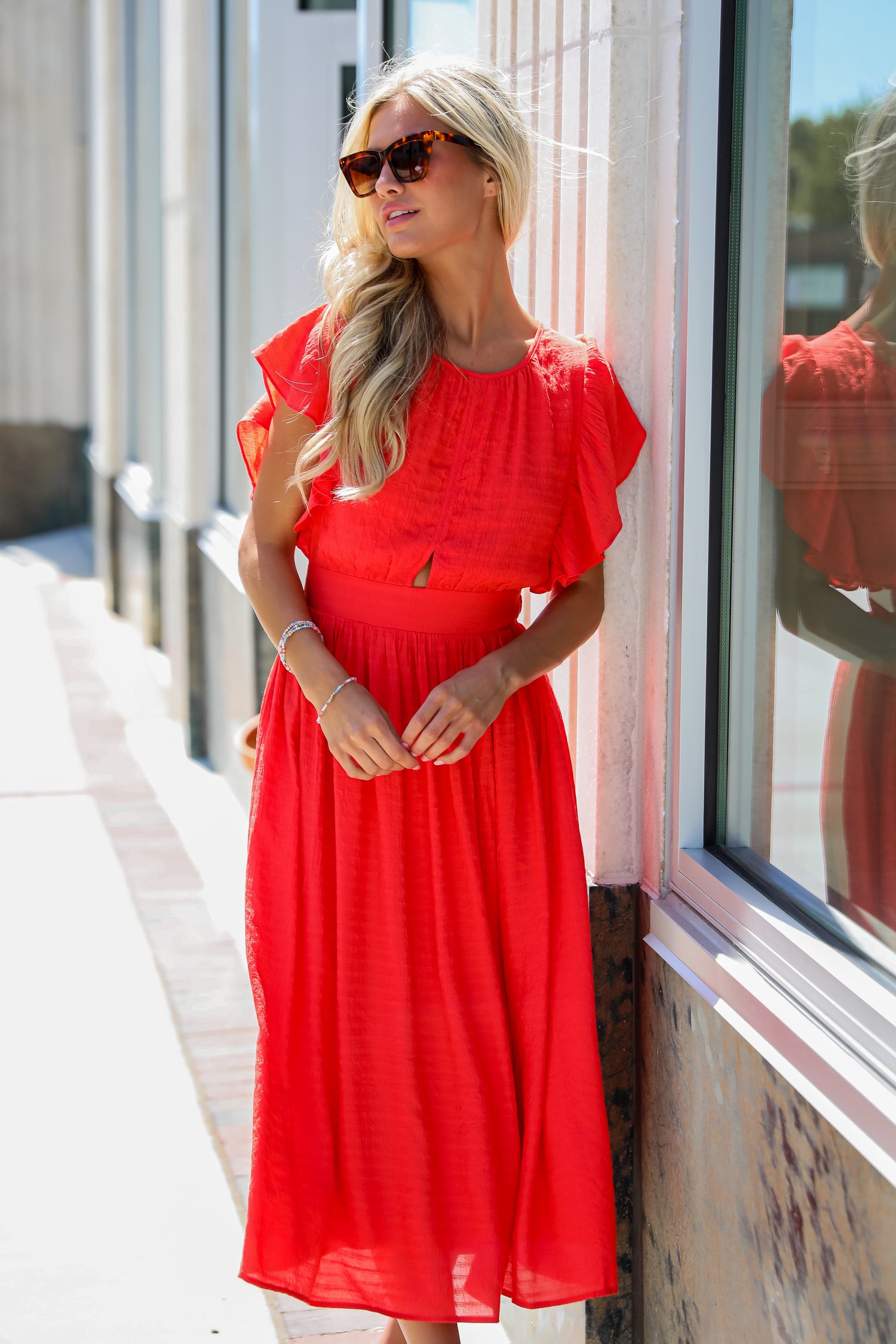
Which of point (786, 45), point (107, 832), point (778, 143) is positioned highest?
point (786, 45)

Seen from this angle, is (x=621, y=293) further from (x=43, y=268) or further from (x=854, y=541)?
(x=43, y=268)

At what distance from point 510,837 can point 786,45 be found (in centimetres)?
118

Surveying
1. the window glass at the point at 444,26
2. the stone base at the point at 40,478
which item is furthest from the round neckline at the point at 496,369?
the stone base at the point at 40,478

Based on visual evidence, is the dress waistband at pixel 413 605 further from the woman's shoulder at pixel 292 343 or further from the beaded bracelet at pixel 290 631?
the woman's shoulder at pixel 292 343

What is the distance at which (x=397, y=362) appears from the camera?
2.01m

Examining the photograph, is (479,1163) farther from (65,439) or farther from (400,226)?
(65,439)

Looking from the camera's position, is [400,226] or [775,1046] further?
[400,226]

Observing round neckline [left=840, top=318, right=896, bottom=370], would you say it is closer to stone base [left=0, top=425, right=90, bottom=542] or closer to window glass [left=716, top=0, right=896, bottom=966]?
window glass [left=716, top=0, right=896, bottom=966]

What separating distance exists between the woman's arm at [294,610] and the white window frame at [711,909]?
1.61 feet

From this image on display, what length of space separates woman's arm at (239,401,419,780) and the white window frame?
1.61 feet

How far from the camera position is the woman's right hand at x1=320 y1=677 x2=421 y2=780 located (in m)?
1.95

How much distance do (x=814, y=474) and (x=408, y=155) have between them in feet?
2.34

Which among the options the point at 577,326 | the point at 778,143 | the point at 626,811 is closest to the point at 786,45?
the point at 778,143

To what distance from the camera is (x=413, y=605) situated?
6.95 feet
